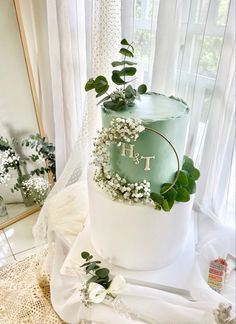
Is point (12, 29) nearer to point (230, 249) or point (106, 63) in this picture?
point (106, 63)

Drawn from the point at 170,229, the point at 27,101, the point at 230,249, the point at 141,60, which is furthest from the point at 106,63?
the point at 230,249

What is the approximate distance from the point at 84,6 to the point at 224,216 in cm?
108

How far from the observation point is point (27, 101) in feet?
5.39

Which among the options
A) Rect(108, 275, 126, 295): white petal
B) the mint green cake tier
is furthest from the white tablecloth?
the mint green cake tier

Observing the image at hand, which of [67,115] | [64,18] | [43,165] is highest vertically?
[64,18]

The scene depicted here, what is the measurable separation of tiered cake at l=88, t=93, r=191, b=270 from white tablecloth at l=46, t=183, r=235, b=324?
0.35ft

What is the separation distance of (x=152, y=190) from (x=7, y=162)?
112 centimetres

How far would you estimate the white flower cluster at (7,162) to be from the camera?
1.58 m

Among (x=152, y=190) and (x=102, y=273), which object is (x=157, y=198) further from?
(x=102, y=273)

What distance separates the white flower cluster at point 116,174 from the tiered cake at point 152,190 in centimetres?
2

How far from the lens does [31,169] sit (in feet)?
5.75

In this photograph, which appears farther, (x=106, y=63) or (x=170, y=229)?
(x=106, y=63)

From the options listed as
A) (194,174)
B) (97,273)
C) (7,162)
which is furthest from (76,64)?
(97,273)

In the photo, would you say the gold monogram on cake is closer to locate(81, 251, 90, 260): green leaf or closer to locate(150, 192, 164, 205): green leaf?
locate(150, 192, 164, 205): green leaf
